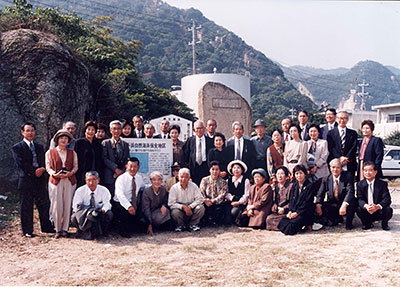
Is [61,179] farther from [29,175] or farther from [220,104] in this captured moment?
[220,104]

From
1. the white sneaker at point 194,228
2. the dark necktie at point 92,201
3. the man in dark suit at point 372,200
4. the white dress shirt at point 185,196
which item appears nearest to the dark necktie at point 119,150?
the dark necktie at point 92,201

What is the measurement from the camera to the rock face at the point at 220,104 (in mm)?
13414

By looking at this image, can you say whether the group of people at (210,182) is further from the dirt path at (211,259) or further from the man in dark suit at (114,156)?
the dirt path at (211,259)

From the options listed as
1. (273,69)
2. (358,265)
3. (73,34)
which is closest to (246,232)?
(358,265)

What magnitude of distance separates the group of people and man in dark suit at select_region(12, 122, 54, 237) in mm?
15

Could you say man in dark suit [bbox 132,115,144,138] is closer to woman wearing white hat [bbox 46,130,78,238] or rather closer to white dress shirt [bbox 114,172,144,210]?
white dress shirt [bbox 114,172,144,210]

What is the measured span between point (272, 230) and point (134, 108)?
9.77 metres

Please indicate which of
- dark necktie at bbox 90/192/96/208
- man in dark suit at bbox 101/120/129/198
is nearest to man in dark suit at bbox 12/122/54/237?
dark necktie at bbox 90/192/96/208

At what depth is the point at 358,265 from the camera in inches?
172

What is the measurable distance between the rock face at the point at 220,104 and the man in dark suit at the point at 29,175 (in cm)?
817

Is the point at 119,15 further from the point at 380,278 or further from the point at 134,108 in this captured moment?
the point at 380,278

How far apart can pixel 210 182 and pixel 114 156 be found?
171 centimetres

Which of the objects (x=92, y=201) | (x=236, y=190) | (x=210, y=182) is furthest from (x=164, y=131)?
(x=92, y=201)

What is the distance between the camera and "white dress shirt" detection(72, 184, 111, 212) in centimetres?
570
